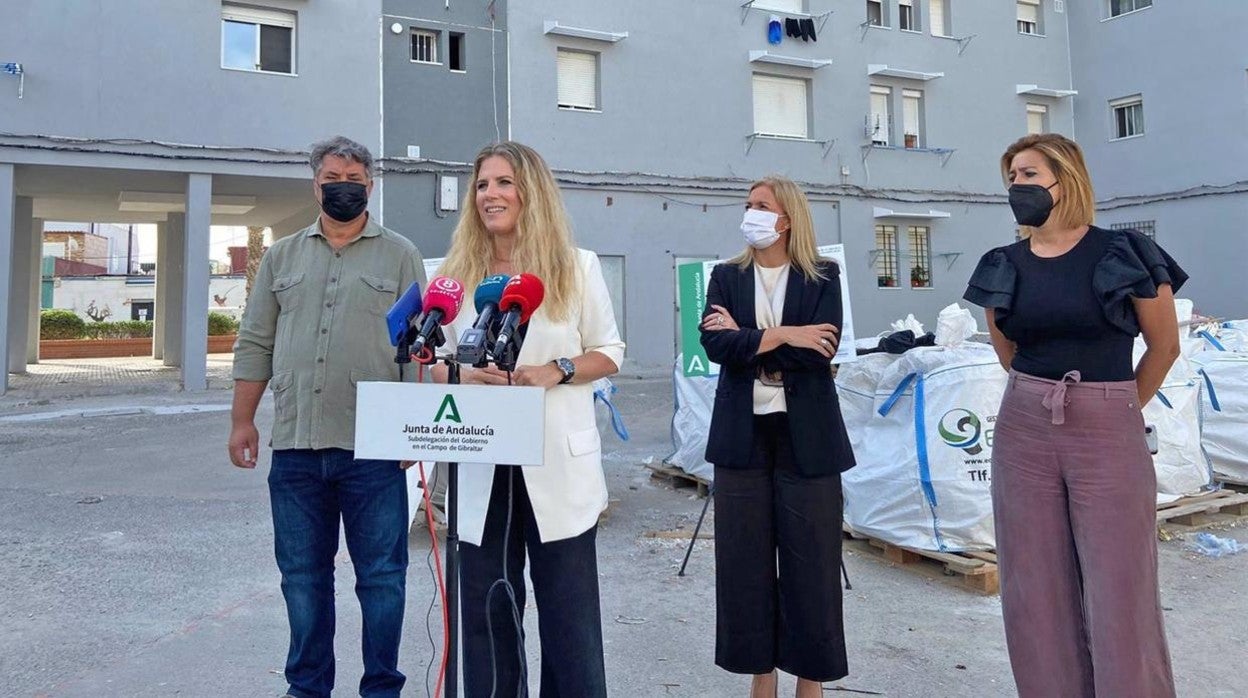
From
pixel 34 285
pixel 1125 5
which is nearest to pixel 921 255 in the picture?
pixel 1125 5

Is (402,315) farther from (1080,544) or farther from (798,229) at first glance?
(1080,544)

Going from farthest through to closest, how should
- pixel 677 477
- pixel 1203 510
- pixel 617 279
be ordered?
pixel 617 279, pixel 677 477, pixel 1203 510

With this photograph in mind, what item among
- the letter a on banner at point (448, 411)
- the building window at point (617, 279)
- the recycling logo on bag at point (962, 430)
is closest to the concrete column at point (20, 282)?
the building window at point (617, 279)

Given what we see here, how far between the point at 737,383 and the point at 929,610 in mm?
1952

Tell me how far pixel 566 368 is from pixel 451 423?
42 centimetres

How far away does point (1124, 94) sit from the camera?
723 inches

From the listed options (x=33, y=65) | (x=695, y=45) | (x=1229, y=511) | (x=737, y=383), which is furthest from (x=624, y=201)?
(x=737, y=383)

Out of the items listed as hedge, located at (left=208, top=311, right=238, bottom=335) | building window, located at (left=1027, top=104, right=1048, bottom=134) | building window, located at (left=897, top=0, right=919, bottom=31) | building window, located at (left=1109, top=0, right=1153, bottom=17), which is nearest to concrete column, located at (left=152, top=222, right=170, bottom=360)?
hedge, located at (left=208, top=311, right=238, bottom=335)

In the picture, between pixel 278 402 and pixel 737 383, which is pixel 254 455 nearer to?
pixel 278 402

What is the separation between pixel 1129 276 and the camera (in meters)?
2.27

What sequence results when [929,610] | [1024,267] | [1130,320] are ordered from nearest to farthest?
[1130,320] < [1024,267] < [929,610]

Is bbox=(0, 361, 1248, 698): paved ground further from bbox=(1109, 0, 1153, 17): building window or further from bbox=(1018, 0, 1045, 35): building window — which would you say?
bbox=(1018, 0, 1045, 35): building window

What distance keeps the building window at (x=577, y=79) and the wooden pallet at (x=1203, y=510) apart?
12626 millimetres

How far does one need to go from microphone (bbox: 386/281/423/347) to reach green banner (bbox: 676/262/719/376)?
340 centimetres
